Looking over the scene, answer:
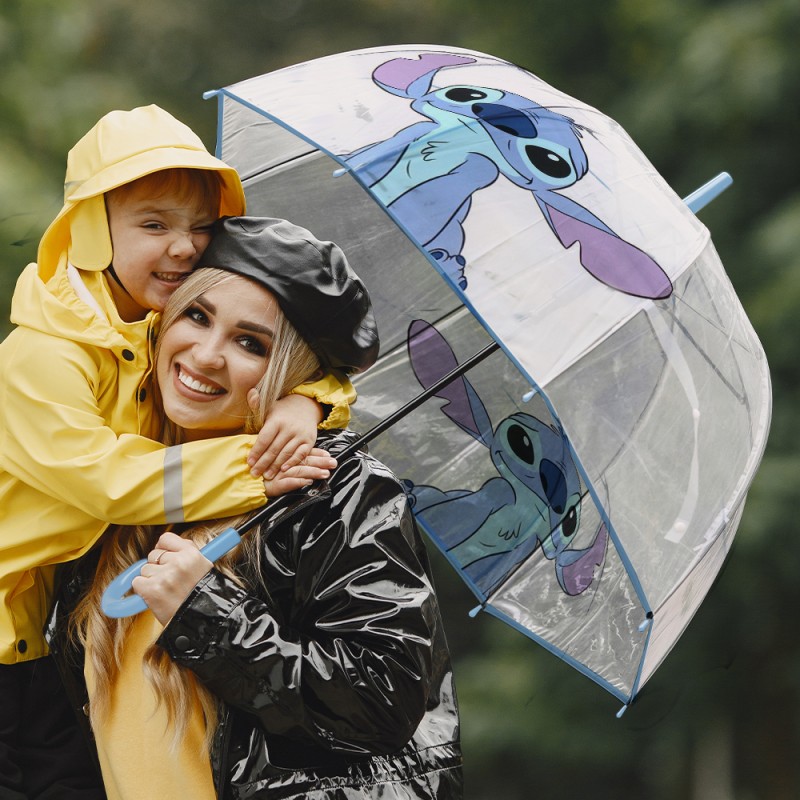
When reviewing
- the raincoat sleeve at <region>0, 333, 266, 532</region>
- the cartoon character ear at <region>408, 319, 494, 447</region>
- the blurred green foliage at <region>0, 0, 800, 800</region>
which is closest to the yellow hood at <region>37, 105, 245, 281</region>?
the raincoat sleeve at <region>0, 333, 266, 532</region>

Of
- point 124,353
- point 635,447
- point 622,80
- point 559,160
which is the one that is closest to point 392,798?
point 635,447

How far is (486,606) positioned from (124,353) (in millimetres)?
1087

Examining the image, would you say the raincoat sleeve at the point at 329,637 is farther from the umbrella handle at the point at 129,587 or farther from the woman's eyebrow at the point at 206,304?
the woman's eyebrow at the point at 206,304

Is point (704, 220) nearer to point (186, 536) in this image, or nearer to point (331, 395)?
point (331, 395)

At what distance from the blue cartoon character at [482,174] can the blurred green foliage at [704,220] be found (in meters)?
2.57

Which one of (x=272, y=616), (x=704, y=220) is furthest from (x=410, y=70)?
(x=704, y=220)

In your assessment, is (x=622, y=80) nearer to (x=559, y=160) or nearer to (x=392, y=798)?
(x=559, y=160)

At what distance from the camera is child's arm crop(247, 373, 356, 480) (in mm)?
2293

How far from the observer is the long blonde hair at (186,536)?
2248mm

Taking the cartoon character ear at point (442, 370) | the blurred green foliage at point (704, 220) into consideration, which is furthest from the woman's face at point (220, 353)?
the blurred green foliage at point (704, 220)

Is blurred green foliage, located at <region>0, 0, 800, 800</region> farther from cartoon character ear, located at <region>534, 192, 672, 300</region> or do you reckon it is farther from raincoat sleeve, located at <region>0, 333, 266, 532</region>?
cartoon character ear, located at <region>534, 192, 672, 300</region>

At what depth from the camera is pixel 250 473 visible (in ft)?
7.49

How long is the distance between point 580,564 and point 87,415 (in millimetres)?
1096

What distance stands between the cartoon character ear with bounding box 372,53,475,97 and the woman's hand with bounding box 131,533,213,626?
39.0 inches
